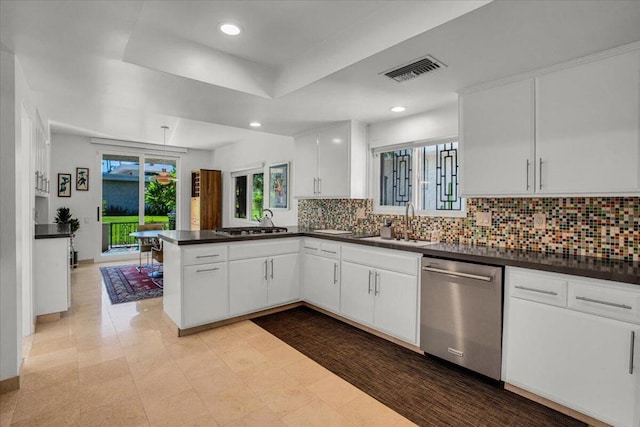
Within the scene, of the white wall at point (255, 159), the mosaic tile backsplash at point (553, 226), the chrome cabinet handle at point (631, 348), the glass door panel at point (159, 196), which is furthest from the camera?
the glass door panel at point (159, 196)

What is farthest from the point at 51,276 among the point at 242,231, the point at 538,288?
the point at 538,288

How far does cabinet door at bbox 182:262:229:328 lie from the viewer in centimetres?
303

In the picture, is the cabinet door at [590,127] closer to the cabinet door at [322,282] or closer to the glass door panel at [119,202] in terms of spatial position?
the cabinet door at [322,282]

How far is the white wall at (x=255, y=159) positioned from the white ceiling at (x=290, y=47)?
194 cm

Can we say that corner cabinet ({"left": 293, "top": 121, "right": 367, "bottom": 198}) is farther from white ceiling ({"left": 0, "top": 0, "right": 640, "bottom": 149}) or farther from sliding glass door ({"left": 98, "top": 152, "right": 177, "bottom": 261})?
sliding glass door ({"left": 98, "top": 152, "right": 177, "bottom": 261})

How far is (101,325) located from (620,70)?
4.74 meters

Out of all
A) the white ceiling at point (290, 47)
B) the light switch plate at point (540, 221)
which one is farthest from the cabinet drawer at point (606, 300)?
the white ceiling at point (290, 47)

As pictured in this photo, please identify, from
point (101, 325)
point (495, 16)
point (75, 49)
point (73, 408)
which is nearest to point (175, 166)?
point (101, 325)

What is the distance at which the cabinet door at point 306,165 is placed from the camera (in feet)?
13.8

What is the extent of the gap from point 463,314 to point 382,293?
0.76 metres

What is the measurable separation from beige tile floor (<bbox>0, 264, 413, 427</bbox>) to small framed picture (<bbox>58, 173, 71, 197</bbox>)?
4.01 m

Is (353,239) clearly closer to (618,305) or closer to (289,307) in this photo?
(289,307)

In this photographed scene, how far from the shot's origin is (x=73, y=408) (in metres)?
1.99

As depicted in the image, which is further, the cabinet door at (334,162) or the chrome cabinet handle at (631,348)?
the cabinet door at (334,162)
